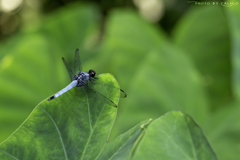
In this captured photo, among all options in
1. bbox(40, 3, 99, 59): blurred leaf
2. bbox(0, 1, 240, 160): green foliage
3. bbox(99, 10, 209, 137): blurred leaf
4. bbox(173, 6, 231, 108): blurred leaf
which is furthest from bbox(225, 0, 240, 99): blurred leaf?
bbox(40, 3, 99, 59): blurred leaf

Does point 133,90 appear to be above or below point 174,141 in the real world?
above

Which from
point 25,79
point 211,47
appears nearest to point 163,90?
point 211,47

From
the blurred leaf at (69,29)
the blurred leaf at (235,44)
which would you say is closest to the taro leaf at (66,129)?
the blurred leaf at (235,44)

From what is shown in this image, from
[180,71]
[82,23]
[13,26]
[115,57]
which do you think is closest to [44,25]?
[82,23]

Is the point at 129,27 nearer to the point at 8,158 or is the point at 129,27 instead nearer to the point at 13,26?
the point at 8,158

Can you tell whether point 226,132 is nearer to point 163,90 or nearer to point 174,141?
point 163,90

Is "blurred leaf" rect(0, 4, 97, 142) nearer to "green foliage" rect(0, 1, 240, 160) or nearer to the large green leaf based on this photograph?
"green foliage" rect(0, 1, 240, 160)

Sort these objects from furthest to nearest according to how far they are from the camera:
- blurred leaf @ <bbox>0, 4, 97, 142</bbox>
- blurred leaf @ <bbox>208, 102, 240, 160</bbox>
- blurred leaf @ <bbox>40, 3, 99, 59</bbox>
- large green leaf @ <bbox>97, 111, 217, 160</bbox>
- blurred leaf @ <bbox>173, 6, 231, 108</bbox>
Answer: blurred leaf @ <bbox>40, 3, 99, 59</bbox>, blurred leaf @ <bbox>173, 6, 231, 108</bbox>, blurred leaf @ <bbox>0, 4, 97, 142</bbox>, blurred leaf @ <bbox>208, 102, 240, 160</bbox>, large green leaf @ <bbox>97, 111, 217, 160</bbox>
